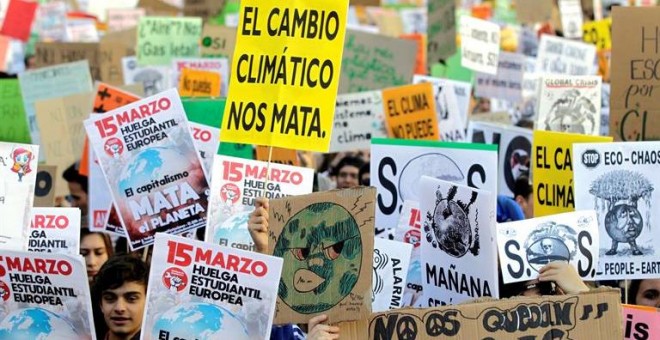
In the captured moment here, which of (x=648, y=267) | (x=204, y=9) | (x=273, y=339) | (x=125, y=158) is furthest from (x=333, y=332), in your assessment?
(x=204, y=9)

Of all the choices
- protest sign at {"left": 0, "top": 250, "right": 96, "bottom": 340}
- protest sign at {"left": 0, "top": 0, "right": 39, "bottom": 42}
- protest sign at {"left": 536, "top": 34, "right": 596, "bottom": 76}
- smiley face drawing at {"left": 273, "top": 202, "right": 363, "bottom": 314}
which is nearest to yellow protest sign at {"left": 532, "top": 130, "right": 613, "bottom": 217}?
smiley face drawing at {"left": 273, "top": 202, "right": 363, "bottom": 314}

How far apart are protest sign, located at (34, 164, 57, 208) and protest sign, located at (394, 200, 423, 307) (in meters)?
1.89

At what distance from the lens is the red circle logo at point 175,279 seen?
17.5 feet

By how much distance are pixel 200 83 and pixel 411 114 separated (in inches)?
115

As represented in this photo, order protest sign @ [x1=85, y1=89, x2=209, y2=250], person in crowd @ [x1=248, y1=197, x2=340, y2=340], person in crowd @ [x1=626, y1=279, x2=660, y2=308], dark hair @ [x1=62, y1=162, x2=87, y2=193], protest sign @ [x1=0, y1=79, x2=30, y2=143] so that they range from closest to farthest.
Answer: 1. person in crowd @ [x1=248, y1=197, x2=340, y2=340]
2. person in crowd @ [x1=626, y1=279, x2=660, y2=308]
3. protest sign @ [x1=85, y1=89, x2=209, y2=250]
4. dark hair @ [x1=62, y1=162, x2=87, y2=193]
5. protest sign @ [x1=0, y1=79, x2=30, y2=143]

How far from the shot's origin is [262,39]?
258 inches

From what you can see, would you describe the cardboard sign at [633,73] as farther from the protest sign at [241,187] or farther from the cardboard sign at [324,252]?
the cardboard sign at [324,252]

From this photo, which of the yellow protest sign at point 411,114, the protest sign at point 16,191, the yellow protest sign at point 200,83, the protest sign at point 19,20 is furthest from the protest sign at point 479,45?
the protest sign at point 16,191

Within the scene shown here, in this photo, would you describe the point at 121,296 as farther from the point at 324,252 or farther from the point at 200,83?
the point at 200,83

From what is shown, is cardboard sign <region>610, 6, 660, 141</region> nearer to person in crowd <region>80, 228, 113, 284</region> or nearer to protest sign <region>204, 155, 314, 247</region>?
protest sign <region>204, 155, 314, 247</region>

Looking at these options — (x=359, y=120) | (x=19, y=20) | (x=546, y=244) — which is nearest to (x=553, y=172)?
(x=546, y=244)

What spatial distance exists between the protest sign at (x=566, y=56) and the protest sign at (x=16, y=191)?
8.47m

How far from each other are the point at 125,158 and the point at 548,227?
228 cm

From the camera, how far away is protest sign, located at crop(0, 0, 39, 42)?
17.5 m
